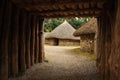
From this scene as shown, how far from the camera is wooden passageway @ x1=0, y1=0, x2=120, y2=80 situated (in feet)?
22.4

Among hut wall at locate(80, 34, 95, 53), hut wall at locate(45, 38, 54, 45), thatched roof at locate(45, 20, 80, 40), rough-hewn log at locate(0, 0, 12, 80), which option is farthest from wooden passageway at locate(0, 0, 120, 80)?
hut wall at locate(45, 38, 54, 45)

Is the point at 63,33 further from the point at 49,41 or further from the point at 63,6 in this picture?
the point at 63,6

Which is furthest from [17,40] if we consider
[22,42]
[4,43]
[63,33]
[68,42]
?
[63,33]

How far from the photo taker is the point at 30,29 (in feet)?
32.2

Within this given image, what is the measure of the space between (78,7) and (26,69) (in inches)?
135

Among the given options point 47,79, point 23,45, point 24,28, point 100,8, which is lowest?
point 47,79

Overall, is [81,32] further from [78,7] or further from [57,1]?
[57,1]

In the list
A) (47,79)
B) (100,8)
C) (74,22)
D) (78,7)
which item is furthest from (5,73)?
(74,22)

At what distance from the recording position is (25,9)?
9031 mm

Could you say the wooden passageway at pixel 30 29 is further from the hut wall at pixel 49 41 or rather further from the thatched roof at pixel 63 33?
the hut wall at pixel 49 41

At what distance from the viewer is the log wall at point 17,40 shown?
6871 mm

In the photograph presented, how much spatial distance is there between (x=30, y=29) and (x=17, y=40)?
167 centimetres

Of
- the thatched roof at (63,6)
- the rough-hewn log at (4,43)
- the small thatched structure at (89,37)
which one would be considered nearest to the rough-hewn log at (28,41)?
the thatched roof at (63,6)

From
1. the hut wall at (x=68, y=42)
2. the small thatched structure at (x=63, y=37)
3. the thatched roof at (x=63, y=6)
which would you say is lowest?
the hut wall at (x=68, y=42)
